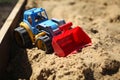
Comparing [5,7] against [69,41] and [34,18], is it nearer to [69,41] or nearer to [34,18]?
[34,18]

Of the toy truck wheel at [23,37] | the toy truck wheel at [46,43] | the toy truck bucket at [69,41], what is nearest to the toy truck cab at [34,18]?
the toy truck wheel at [23,37]

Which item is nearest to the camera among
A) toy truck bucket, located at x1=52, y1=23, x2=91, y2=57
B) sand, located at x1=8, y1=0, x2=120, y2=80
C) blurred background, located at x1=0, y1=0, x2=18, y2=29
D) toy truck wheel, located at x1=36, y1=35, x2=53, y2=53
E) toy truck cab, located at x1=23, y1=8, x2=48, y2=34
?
sand, located at x1=8, y1=0, x2=120, y2=80

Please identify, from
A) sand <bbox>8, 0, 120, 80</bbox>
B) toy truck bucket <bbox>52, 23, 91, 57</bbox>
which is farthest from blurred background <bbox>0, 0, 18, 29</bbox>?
toy truck bucket <bbox>52, 23, 91, 57</bbox>

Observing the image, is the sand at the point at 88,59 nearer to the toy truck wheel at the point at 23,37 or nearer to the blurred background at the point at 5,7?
the toy truck wheel at the point at 23,37

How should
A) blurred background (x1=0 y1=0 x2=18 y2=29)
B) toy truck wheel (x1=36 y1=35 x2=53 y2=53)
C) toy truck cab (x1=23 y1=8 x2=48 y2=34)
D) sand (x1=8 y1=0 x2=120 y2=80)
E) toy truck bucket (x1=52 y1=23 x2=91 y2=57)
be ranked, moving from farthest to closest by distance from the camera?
1. blurred background (x1=0 y1=0 x2=18 y2=29)
2. toy truck cab (x1=23 y1=8 x2=48 y2=34)
3. toy truck wheel (x1=36 y1=35 x2=53 y2=53)
4. toy truck bucket (x1=52 y1=23 x2=91 y2=57)
5. sand (x1=8 y1=0 x2=120 y2=80)

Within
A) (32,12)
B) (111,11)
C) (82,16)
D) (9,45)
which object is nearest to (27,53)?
(9,45)

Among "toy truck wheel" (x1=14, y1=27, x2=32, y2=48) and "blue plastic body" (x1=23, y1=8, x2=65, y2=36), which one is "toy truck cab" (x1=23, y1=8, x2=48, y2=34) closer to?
"blue plastic body" (x1=23, y1=8, x2=65, y2=36)
